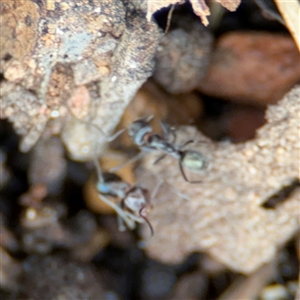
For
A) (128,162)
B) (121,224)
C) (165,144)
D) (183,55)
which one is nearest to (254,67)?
(183,55)

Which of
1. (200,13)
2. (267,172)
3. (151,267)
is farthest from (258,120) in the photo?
(151,267)

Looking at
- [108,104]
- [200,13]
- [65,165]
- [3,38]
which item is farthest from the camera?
[65,165]

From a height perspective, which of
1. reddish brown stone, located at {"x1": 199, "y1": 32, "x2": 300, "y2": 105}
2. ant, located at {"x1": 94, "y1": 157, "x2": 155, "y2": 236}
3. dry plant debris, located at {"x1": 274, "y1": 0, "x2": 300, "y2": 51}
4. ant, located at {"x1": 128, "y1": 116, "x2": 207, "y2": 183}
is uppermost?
dry plant debris, located at {"x1": 274, "y1": 0, "x2": 300, "y2": 51}

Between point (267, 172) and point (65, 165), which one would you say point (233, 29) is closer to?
point (267, 172)

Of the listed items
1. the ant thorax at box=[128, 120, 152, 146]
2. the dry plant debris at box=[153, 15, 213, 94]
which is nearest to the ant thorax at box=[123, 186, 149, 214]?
the ant thorax at box=[128, 120, 152, 146]

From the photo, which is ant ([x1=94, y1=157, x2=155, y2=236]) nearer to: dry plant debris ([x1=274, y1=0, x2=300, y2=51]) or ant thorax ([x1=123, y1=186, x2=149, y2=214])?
ant thorax ([x1=123, y1=186, x2=149, y2=214])

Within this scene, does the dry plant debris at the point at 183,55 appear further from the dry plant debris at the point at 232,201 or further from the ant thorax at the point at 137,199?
the ant thorax at the point at 137,199

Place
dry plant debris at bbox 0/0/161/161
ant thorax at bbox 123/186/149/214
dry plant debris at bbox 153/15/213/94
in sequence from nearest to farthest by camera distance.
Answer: dry plant debris at bbox 0/0/161/161 < dry plant debris at bbox 153/15/213/94 < ant thorax at bbox 123/186/149/214
